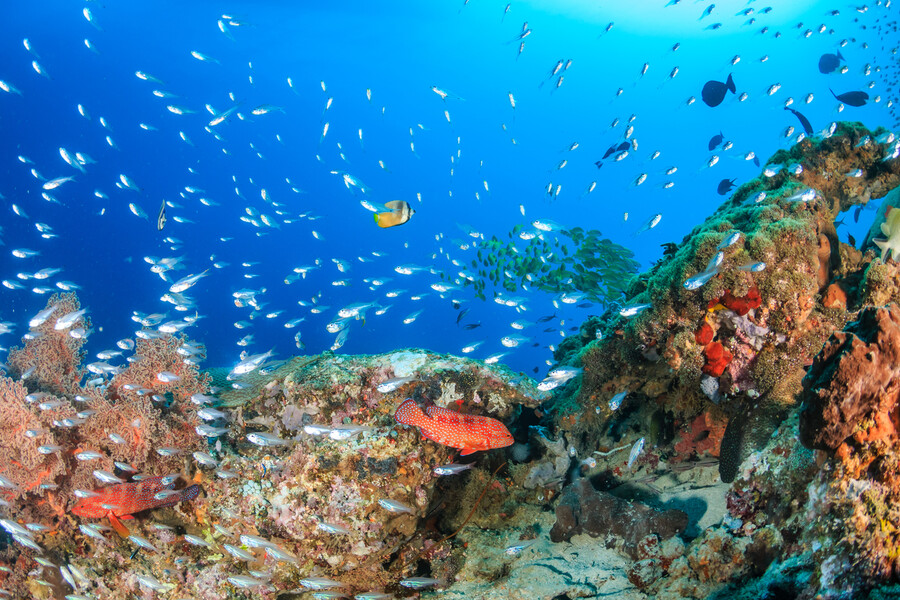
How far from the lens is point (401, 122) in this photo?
85.7 meters

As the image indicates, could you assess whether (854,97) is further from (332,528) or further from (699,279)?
(332,528)

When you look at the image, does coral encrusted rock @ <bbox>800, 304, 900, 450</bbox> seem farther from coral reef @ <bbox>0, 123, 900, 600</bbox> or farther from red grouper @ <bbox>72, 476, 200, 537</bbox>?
red grouper @ <bbox>72, 476, 200, 537</bbox>

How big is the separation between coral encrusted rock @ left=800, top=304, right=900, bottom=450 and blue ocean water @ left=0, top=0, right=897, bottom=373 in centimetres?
2550

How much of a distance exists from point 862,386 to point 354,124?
322 ft

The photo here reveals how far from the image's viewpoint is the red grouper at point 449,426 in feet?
15.1

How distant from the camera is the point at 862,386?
2441 millimetres

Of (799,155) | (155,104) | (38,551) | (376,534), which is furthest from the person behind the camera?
(155,104)

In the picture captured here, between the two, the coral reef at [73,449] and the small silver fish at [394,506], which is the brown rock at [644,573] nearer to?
the small silver fish at [394,506]

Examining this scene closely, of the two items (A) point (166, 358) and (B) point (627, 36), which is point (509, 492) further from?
(B) point (627, 36)

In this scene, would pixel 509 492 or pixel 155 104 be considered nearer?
pixel 509 492

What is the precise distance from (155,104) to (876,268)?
9223 cm

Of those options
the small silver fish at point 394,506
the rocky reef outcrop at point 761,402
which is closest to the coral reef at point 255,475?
the small silver fish at point 394,506

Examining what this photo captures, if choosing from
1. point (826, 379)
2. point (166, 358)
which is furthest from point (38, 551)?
point (826, 379)

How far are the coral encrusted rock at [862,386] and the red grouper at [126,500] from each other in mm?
6524
